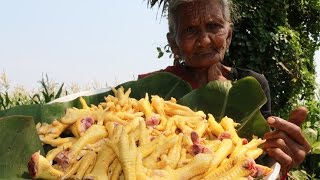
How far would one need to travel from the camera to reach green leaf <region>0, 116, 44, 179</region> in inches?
59.9

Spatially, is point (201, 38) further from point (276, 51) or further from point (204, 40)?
point (276, 51)

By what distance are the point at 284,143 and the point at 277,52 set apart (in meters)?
5.39

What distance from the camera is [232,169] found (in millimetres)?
1394

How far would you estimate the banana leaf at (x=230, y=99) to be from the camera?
72.9 inches

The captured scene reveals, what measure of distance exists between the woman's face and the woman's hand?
0.68 m

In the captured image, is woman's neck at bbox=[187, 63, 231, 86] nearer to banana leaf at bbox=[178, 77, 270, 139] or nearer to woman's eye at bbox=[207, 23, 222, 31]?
woman's eye at bbox=[207, 23, 222, 31]

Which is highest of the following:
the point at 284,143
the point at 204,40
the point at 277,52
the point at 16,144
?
the point at 204,40

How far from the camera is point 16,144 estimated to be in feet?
5.11

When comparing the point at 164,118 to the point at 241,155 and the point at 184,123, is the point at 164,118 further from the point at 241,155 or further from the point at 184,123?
the point at 241,155

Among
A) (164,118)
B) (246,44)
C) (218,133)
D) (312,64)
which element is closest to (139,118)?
(164,118)

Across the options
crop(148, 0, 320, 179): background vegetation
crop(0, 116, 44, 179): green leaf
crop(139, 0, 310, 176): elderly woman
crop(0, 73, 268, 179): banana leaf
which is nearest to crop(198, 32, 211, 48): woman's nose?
crop(139, 0, 310, 176): elderly woman

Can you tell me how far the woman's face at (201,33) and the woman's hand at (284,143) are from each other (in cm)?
68

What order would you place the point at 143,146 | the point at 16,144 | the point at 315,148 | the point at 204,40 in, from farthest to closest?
the point at 315,148, the point at 204,40, the point at 16,144, the point at 143,146

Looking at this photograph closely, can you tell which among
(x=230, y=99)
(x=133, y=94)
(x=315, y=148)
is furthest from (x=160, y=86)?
(x=315, y=148)
